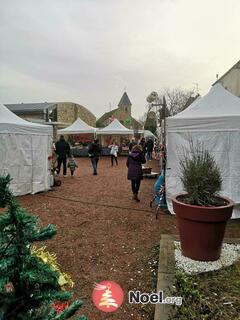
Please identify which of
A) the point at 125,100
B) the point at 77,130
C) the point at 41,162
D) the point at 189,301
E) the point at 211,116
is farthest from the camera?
the point at 125,100

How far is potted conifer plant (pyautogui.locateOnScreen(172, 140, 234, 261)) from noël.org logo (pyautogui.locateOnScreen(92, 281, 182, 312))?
961 mm

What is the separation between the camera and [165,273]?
332cm

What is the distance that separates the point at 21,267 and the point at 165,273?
8.95ft

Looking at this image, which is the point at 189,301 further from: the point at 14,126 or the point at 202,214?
the point at 14,126

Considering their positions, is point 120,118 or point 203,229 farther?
point 120,118

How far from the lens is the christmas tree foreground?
941 millimetres

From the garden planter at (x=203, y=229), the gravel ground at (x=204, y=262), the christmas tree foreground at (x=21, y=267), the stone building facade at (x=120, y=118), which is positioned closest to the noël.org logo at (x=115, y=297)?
the gravel ground at (x=204, y=262)

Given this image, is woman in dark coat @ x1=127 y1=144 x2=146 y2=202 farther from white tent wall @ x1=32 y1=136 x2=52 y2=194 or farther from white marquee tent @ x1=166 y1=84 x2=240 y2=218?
white tent wall @ x1=32 y1=136 x2=52 y2=194

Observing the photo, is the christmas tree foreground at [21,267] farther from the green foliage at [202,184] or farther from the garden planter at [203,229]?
the green foliage at [202,184]

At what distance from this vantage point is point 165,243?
14.0 ft

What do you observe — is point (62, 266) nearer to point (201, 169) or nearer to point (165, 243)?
point (165, 243)

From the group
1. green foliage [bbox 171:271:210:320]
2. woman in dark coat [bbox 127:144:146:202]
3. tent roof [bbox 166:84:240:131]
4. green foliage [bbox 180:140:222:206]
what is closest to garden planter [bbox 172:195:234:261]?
green foliage [bbox 180:140:222:206]

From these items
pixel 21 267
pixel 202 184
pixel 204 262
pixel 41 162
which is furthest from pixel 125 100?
pixel 21 267

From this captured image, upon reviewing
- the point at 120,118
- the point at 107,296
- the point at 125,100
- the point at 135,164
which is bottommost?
the point at 107,296
